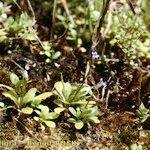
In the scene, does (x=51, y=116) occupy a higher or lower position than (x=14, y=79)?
lower

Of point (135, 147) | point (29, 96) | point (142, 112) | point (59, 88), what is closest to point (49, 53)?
point (59, 88)

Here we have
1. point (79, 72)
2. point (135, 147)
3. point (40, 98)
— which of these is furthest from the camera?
point (79, 72)

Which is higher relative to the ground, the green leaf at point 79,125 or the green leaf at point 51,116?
the green leaf at point 51,116

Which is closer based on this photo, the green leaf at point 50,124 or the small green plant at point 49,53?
the green leaf at point 50,124

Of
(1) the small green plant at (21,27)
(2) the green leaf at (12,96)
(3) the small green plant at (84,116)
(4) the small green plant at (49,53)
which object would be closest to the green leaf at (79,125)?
(3) the small green plant at (84,116)

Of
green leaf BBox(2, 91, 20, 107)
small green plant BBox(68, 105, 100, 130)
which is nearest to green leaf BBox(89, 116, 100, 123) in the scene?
small green plant BBox(68, 105, 100, 130)

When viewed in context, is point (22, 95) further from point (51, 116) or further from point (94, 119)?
point (94, 119)

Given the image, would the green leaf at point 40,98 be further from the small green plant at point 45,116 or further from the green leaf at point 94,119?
the green leaf at point 94,119

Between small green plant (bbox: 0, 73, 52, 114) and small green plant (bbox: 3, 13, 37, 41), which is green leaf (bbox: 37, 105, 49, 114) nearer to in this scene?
small green plant (bbox: 0, 73, 52, 114)

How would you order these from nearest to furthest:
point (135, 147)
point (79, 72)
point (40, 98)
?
point (135, 147) < point (40, 98) < point (79, 72)
